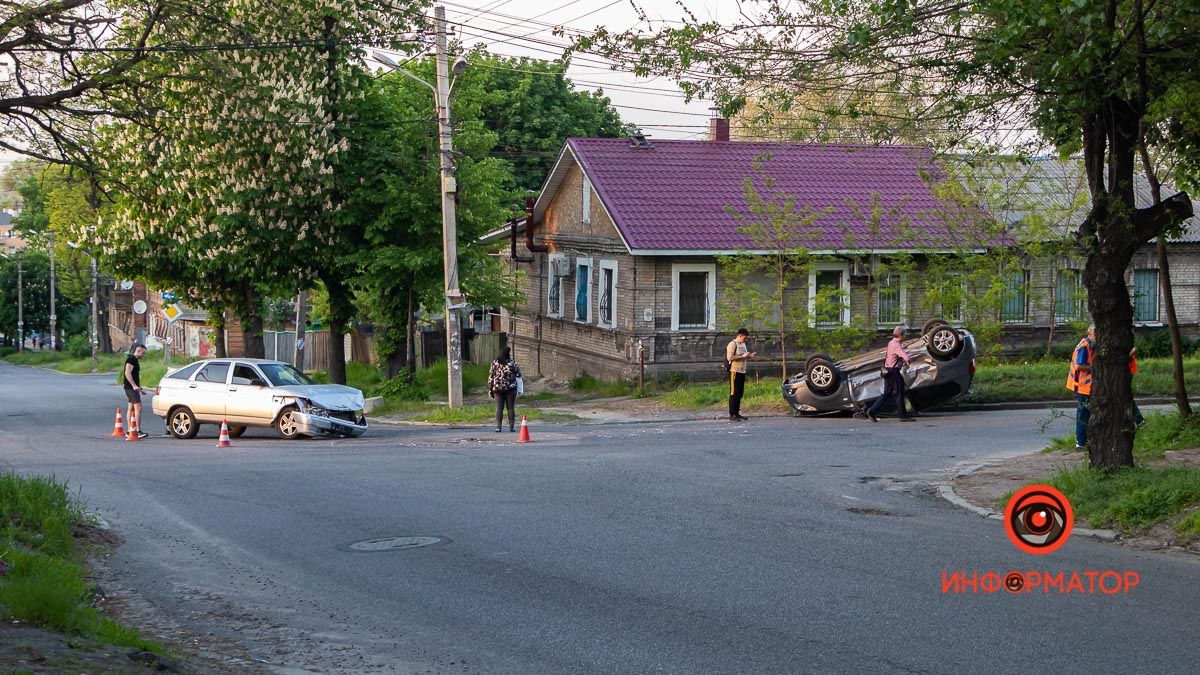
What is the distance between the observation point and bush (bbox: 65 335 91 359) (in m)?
86.6

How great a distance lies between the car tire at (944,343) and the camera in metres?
24.2

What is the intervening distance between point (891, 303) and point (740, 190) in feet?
16.4

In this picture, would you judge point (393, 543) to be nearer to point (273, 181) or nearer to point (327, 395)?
point (327, 395)

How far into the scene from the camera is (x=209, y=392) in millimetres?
24875

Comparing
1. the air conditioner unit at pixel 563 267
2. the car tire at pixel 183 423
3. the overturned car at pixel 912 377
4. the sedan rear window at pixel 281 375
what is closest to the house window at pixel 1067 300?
the overturned car at pixel 912 377

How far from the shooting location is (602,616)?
30.0 ft

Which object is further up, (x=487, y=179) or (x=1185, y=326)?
(x=487, y=179)

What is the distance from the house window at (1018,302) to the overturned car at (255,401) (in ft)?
56.2

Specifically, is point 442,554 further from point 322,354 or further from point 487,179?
point 322,354

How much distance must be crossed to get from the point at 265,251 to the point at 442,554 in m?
22.4

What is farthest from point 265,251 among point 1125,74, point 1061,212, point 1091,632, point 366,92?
point 1091,632

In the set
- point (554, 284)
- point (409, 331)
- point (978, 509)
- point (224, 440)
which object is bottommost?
point (978, 509)

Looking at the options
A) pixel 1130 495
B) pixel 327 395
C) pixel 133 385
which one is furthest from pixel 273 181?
pixel 1130 495

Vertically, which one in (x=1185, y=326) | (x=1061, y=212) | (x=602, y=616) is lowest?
(x=602, y=616)
